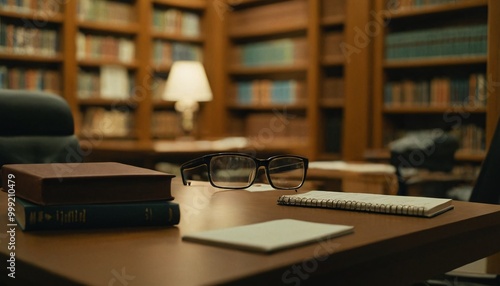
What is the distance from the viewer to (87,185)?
2.78ft

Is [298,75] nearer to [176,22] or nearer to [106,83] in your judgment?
[176,22]

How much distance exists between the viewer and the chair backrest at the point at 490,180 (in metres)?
1.66

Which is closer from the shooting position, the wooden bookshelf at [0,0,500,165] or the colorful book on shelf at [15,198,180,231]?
the colorful book on shelf at [15,198,180,231]

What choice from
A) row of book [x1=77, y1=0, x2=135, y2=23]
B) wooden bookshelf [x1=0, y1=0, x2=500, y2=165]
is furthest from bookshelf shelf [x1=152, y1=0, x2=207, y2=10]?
row of book [x1=77, y1=0, x2=135, y2=23]

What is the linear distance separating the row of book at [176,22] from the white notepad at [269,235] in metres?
4.92

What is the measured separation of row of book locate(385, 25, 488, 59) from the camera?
4.11m

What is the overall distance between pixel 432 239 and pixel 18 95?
189 centimetres

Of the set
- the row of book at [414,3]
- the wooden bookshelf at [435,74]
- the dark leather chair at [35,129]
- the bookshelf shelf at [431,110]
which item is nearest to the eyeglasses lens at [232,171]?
the dark leather chair at [35,129]

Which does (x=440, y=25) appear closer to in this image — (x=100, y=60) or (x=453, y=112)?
(x=453, y=112)

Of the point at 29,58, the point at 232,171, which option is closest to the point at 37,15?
the point at 29,58

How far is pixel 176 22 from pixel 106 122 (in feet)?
4.03

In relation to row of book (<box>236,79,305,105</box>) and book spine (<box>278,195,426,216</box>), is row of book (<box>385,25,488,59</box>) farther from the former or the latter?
book spine (<box>278,195,426,216</box>)

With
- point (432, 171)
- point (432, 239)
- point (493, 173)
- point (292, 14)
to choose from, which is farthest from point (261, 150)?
point (432, 239)

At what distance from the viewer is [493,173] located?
1.68m
